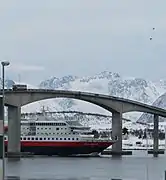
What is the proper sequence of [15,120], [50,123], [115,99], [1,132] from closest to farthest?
[1,132] → [15,120] → [115,99] → [50,123]

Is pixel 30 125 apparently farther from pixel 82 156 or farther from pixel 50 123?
pixel 82 156

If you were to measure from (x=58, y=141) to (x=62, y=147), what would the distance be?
2039 mm

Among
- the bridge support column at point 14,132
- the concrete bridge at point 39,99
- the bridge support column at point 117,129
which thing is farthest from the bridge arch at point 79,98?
the bridge support column at point 14,132

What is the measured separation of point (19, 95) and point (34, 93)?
3.23 metres

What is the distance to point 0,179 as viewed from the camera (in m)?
41.9

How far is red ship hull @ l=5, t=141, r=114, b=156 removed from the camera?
486 feet

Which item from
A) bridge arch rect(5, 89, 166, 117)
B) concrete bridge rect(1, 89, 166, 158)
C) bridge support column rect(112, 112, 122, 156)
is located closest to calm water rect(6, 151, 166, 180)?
concrete bridge rect(1, 89, 166, 158)

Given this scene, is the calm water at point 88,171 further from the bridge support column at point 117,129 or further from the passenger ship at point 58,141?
the passenger ship at point 58,141

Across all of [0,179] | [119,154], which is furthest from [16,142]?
[0,179]

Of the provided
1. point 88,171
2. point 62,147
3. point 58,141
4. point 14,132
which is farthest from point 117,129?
point 88,171

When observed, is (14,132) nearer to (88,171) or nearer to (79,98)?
(79,98)

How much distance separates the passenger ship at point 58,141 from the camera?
14825 centimetres

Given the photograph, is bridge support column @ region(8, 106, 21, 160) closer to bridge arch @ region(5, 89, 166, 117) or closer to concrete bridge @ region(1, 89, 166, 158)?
concrete bridge @ region(1, 89, 166, 158)

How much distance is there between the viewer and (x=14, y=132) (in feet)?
445
